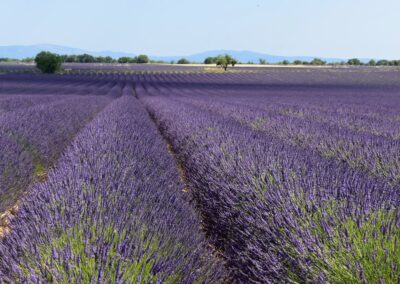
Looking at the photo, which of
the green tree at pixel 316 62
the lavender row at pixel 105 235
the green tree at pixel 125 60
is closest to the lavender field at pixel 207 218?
the lavender row at pixel 105 235

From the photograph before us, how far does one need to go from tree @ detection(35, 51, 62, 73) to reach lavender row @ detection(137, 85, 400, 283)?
57.8 m

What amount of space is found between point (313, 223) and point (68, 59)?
408 ft

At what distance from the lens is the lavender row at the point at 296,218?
216 cm

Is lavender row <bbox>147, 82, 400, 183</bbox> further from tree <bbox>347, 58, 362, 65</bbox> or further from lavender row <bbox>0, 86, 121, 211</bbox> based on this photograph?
tree <bbox>347, 58, 362, 65</bbox>

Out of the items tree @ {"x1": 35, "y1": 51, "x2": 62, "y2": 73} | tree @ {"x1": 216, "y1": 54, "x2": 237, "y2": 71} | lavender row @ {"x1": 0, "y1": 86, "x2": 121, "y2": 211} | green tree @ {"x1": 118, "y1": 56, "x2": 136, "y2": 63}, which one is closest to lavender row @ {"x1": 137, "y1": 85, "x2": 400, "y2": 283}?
lavender row @ {"x1": 0, "y1": 86, "x2": 121, "y2": 211}

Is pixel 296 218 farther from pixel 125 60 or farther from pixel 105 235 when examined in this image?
pixel 125 60

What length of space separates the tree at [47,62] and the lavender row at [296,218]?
57805 mm

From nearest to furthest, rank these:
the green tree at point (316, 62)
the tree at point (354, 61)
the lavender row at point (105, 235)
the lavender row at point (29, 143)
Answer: the lavender row at point (105, 235) < the lavender row at point (29, 143) < the green tree at point (316, 62) < the tree at point (354, 61)

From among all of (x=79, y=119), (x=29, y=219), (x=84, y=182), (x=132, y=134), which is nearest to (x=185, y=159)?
(x=132, y=134)

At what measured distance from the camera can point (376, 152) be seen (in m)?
5.05

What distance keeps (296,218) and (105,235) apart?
3.32ft

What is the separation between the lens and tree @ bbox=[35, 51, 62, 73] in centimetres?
5868

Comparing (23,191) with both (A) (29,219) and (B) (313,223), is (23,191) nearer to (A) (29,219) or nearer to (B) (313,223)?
(A) (29,219)

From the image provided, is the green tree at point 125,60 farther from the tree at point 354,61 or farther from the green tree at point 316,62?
the tree at point 354,61
